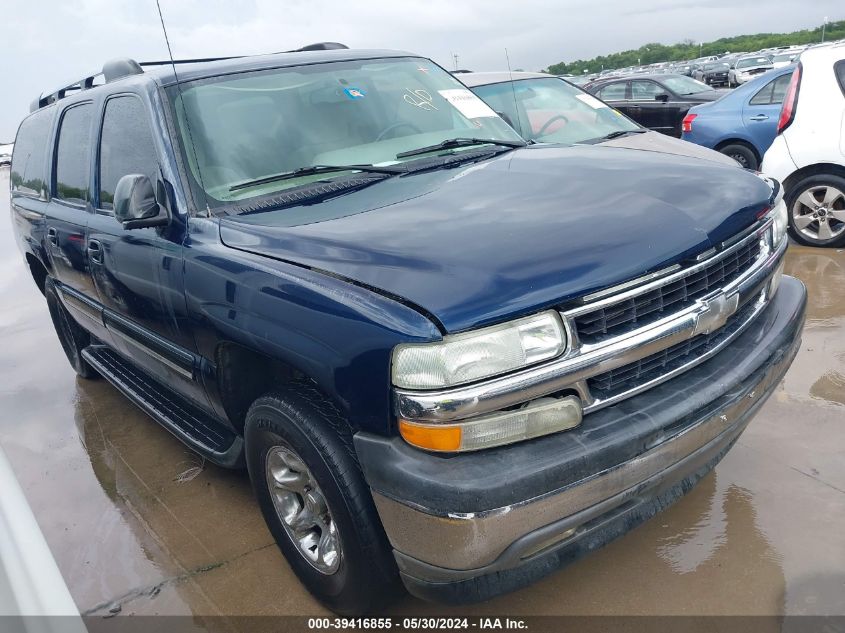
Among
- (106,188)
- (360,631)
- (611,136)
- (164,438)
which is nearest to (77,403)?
(164,438)

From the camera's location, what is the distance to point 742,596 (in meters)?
2.41

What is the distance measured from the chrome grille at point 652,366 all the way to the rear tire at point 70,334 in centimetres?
390

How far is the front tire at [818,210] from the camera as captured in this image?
596 centimetres

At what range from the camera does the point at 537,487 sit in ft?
6.05

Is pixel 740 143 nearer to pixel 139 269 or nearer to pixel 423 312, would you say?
pixel 139 269

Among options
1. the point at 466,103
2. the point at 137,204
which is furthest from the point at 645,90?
the point at 137,204

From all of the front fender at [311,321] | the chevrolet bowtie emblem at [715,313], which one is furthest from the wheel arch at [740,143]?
the front fender at [311,321]

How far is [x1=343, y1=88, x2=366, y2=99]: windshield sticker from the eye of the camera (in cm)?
326

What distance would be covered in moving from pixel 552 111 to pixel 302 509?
5.14 m

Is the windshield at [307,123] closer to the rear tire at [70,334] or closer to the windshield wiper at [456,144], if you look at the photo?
the windshield wiper at [456,144]

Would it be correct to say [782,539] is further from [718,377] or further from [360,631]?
[360,631]

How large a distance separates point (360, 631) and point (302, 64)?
2400 mm

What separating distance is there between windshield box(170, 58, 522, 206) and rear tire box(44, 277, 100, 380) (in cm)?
243

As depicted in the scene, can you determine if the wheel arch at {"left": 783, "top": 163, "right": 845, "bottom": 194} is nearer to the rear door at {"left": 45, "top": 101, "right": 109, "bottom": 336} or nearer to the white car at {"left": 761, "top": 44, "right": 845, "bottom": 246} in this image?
the white car at {"left": 761, "top": 44, "right": 845, "bottom": 246}
